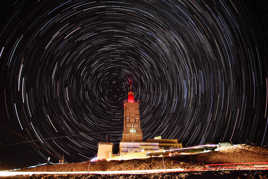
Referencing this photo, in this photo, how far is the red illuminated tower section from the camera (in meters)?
54.0

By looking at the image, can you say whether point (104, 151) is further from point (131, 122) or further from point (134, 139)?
point (131, 122)

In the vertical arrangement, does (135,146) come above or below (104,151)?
below

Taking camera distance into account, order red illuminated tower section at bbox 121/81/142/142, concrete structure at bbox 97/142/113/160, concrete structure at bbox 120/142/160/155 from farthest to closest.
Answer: red illuminated tower section at bbox 121/81/142/142, concrete structure at bbox 120/142/160/155, concrete structure at bbox 97/142/113/160

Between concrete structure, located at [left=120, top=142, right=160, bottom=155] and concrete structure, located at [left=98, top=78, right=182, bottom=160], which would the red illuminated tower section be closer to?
concrete structure, located at [left=98, top=78, right=182, bottom=160]

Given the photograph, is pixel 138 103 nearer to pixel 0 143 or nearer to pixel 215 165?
pixel 215 165

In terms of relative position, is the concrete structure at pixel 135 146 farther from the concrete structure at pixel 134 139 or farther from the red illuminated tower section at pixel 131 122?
the red illuminated tower section at pixel 131 122

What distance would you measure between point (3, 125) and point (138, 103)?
45.1 m

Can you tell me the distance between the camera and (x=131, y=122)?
56062 mm

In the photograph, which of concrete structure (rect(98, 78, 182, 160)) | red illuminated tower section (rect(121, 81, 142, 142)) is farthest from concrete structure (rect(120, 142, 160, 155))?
red illuminated tower section (rect(121, 81, 142, 142))

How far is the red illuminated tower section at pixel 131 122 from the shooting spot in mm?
53963

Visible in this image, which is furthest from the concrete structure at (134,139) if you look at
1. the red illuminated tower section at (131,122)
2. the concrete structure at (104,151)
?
the concrete structure at (104,151)

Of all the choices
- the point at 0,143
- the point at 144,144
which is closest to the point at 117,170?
the point at 144,144

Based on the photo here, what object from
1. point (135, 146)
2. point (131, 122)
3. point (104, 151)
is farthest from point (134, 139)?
point (104, 151)

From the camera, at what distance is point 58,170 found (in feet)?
64.1
